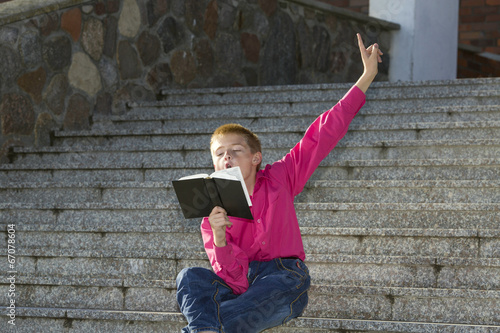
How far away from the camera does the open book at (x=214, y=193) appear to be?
8.30 ft

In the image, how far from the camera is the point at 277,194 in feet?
9.59

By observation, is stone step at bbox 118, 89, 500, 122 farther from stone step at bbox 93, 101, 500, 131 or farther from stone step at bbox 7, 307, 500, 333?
stone step at bbox 7, 307, 500, 333

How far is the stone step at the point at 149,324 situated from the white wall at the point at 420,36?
518 cm

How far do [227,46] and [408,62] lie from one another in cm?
203

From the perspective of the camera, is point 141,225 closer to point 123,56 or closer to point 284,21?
point 123,56

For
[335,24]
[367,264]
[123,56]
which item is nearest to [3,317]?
[367,264]

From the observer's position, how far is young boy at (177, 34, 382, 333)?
2729 millimetres

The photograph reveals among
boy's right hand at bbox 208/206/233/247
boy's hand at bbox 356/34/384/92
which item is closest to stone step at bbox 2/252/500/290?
boy's right hand at bbox 208/206/233/247

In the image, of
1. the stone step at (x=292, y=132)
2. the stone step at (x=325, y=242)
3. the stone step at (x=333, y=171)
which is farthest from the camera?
the stone step at (x=292, y=132)

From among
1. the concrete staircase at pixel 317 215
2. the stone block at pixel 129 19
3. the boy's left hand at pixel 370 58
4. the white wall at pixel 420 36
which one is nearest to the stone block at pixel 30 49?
the concrete staircase at pixel 317 215

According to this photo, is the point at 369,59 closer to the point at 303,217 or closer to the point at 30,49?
the point at 303,217

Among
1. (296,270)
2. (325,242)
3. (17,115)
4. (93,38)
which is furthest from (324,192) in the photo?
(93,38)

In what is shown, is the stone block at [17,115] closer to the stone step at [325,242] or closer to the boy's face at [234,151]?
the stone step at [325,242]

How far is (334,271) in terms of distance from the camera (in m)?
3.39
